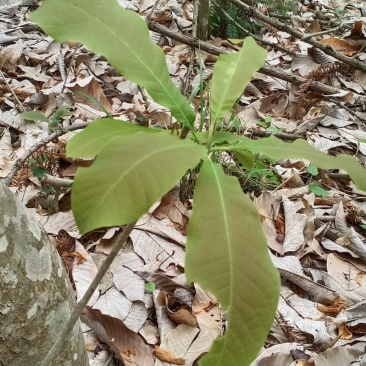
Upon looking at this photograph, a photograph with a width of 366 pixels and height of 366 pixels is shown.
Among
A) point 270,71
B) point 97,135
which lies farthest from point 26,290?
point 270,71

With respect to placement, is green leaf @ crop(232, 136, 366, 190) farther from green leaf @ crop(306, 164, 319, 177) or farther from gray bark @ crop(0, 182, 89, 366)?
green leaf @ crop(306, 164, 319, 177)

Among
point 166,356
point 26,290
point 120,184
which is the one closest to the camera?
point 120,184

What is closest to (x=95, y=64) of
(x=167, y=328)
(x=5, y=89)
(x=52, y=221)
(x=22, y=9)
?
(x=5, y=89)

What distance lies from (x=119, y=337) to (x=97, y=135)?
106 centimetres

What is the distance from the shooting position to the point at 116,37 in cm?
80

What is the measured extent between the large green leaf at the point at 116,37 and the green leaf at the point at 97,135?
0.09 metres

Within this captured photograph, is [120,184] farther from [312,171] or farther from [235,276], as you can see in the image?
[312,171]

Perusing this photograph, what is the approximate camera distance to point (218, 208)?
2.15 ft

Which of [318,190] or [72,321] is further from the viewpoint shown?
[318,190]

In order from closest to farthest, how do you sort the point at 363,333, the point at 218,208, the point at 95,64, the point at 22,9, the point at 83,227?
the point at 83,227 → the point at 218,208 → the point at 363,333 → the point at 95,64 → the point at 22,9

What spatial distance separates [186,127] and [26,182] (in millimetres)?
1599

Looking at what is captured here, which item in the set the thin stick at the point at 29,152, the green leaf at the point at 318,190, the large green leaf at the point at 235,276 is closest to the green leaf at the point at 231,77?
the large green leaf at the point at 235,276

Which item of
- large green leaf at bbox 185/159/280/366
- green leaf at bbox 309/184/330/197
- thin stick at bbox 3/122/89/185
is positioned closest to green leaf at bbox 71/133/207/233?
large green leaf at bbox 185/159/280/366

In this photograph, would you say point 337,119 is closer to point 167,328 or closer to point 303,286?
point 303,286
